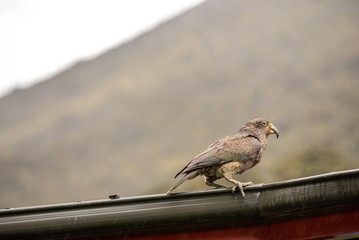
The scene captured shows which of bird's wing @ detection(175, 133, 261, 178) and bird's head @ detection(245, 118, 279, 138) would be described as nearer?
bird's wing @ detection(175, 133, 261, 178)

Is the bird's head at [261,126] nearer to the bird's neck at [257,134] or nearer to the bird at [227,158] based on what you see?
the bird's neck at [257,134]

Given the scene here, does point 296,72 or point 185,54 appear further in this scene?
point 185,54

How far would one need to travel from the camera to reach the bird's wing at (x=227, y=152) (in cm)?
328

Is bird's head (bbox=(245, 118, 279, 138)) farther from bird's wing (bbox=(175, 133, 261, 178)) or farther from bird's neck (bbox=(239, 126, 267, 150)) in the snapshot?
bird's wing (bbox=(175, 133, 261, 178))

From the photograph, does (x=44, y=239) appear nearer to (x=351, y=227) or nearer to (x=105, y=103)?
(x=351, y=227)

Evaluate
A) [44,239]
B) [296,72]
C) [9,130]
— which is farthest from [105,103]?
[44,239]

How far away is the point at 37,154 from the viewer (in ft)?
134

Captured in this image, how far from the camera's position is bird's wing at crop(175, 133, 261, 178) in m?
3.28

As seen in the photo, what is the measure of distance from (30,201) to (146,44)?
151ft

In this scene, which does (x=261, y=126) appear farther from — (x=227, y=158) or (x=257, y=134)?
(x=227, y=158)

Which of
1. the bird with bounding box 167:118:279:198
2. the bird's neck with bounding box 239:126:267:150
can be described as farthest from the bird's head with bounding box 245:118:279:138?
the bird with bounding box 167:118:279:198

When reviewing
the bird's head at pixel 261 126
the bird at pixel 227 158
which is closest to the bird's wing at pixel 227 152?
the bird at pixel 227 158

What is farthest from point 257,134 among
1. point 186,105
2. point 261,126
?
point 186,105

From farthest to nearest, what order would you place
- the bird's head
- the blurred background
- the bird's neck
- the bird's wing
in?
the blurred background, the bird's head, the bird's neck, the bird's wing
